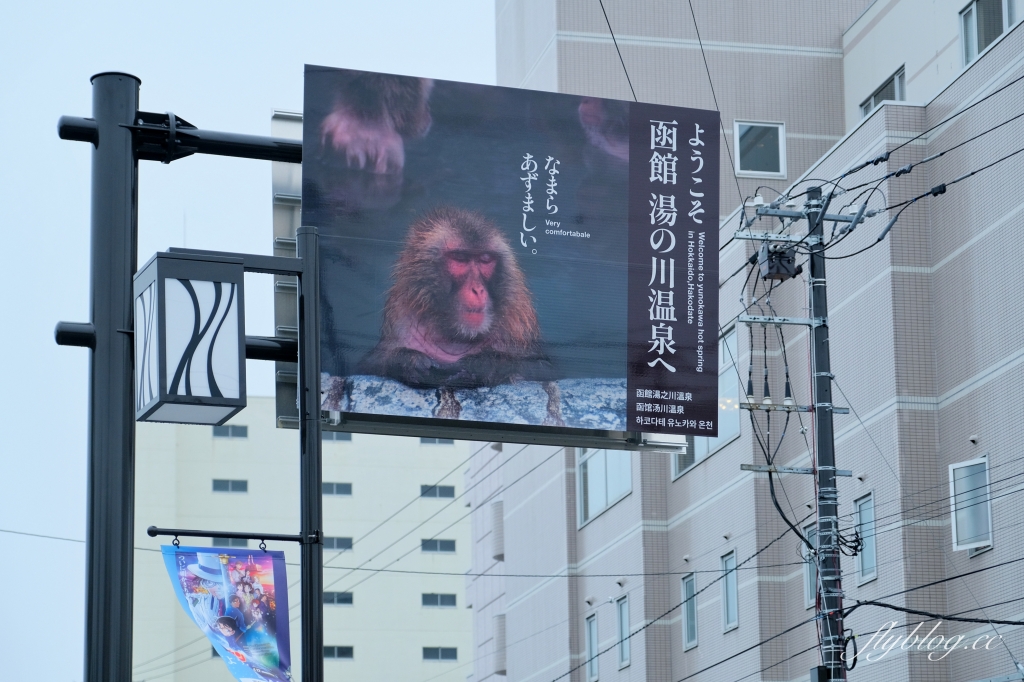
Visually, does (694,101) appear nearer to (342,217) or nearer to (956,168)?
(956,168)

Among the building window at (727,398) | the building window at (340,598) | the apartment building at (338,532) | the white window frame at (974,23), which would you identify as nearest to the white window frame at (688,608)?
the building window at (727,398)

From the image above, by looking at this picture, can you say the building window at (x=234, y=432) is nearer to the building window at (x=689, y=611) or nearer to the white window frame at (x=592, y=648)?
the white window frame at (x=592, y=648)

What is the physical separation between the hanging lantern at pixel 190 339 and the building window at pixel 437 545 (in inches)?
3390

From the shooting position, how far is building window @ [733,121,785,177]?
38.6m

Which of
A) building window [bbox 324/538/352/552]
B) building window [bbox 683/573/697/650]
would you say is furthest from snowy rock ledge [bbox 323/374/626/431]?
building window [bbox 324/538/352/552]

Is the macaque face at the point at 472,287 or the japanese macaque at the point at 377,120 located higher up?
the japanese macaque at the point at 377,120

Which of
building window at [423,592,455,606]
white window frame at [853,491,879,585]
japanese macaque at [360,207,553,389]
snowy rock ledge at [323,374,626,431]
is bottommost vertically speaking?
white window frame at [853,491,879,585]

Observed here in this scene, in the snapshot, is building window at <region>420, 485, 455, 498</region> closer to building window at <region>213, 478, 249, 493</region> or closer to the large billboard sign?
building window at <region>213, 478, 249, 493</region>

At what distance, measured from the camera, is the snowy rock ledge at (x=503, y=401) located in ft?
56.6

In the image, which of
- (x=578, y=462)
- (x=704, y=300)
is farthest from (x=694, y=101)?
(x=704, y=300)

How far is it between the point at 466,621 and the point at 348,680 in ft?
25.5

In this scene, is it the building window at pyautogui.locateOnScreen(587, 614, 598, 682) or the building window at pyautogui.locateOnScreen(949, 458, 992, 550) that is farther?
the building window at pyautogui.locateOnScreen(587, 614, 598, 682)

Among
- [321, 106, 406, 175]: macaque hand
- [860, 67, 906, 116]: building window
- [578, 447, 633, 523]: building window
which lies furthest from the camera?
[578, 447, 633, 523]: building window

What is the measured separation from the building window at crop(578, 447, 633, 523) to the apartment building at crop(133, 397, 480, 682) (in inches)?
1965
